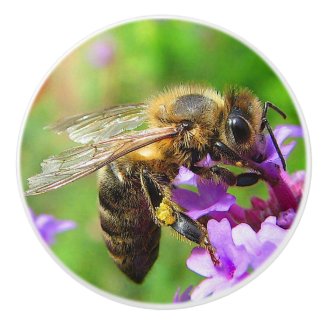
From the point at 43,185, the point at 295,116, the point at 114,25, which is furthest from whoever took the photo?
the point at 114,25

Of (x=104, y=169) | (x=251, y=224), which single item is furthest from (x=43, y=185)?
(x=251, y=224)

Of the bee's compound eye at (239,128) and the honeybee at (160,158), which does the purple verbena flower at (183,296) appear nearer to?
the honeybee at (160,158)

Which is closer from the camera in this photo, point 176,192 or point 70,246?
point 176,192

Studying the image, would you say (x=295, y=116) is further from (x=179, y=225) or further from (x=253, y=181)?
(x=179, y=225)

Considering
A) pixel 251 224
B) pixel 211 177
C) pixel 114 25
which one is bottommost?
pixel 251 224

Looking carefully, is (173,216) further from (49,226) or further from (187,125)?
(49,226)

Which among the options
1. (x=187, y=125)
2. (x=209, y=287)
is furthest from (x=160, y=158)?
(x=209, y=287)

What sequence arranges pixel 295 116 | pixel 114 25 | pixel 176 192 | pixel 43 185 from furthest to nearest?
pixel 114 25
pixel 295 116
pixel 176 192
pixel 43 185
